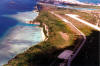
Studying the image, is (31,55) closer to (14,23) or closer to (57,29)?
(57,29)

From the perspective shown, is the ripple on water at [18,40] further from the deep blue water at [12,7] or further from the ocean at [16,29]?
the deep blue water at [12,7]

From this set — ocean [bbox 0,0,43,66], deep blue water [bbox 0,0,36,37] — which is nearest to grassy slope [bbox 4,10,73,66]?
ocean [bbox 0,0,43,66]

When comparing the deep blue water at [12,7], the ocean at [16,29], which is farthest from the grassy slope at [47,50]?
the deep blue water at [12,7]

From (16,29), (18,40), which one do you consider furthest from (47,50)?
(16,29)

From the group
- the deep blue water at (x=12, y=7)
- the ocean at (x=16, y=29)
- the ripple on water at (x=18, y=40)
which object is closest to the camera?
the ripple on water at (x=18, y=40)

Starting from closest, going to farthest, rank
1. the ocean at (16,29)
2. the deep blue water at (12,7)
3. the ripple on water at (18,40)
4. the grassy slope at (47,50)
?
the grassy slope at (47,50) < the ripple on water at (18,40) < the ocean at (16,29) < the deep blue water at (12,7)

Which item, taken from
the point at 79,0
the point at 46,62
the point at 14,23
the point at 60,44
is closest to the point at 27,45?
the point at 60,44
